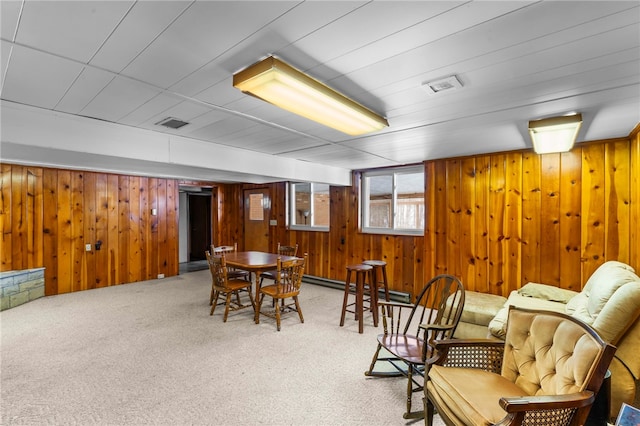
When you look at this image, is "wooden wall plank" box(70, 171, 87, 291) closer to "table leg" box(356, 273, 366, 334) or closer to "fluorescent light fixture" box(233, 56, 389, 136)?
"table leg" box(356, 273, 366, 334)

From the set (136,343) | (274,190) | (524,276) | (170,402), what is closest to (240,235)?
(274,190)

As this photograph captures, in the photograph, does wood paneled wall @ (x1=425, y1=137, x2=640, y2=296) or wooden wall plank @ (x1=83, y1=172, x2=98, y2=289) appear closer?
wood paneled wall @ (x1=425, y1=137, x2=640, y2=296)

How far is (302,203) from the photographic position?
20.9 feet

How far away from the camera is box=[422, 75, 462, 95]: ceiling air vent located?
5.50 feet

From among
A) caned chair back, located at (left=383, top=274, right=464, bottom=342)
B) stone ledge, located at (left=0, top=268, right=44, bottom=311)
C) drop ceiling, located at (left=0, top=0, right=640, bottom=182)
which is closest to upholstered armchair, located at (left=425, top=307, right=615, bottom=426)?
caned chair back, located at (left=383, top=274, right=464, bottom=342)

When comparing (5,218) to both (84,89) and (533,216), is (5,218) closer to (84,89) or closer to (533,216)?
(84,89)

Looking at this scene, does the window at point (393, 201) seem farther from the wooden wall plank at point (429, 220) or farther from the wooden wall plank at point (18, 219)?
the wooden wall plank at point (18, 219)

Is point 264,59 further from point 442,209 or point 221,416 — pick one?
point 442,209

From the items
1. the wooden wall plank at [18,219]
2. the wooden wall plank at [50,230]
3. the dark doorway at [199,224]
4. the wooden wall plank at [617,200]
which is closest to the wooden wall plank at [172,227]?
the wooden wall plank at [50,230]

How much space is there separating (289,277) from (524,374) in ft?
8.33

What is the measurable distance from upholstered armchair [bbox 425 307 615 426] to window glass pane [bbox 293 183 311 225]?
4579 millimetres

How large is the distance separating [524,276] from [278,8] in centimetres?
393

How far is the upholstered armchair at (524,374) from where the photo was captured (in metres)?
1.31

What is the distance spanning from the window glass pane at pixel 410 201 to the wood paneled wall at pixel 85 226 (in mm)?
4664
